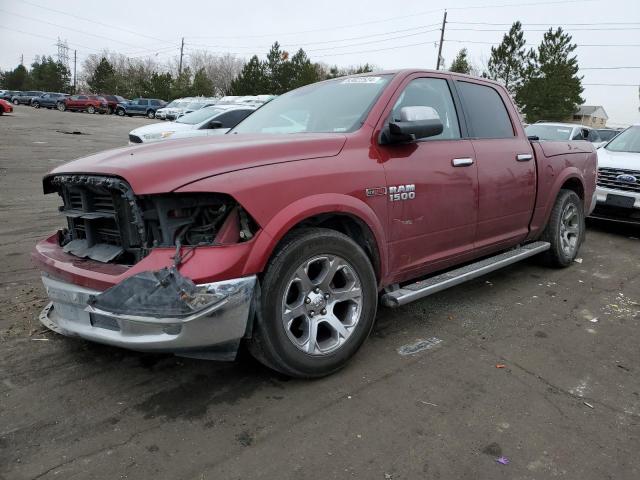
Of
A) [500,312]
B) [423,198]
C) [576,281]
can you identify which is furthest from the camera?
[576,281]

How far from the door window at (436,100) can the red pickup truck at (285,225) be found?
0.01 m

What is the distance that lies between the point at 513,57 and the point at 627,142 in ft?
153

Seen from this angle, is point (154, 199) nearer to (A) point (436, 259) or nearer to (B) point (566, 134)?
(A) point (436, 259)

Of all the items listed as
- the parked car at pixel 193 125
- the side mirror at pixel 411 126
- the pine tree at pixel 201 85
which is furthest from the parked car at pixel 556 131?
the pine tree at pixel 201 85

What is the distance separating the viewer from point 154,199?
2.48 metres

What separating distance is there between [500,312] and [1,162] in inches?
467

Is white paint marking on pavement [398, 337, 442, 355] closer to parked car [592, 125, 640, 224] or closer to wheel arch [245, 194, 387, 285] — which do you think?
wheel arch [245, 194, 387, 285]

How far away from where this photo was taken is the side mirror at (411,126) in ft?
10.3

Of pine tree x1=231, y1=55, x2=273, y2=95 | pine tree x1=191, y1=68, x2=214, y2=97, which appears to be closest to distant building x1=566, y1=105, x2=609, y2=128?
pine tree x1=231, y1=55, x2=273, y2=95

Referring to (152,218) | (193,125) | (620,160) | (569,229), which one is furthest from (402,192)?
(193,125)

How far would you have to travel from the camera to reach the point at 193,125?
1223 cm

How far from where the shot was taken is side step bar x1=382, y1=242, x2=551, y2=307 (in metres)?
3.30

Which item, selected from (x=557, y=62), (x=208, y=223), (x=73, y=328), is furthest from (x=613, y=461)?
(x=557, y=62)

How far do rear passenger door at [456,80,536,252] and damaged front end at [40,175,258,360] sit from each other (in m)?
2.21
